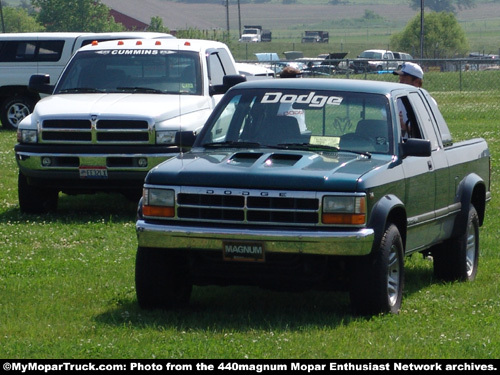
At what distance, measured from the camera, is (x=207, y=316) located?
7.93 meters

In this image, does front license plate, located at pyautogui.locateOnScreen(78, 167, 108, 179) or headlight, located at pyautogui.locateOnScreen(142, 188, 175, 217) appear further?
front license plate, located at pyautogui.locateOnScreen(78, 167, 108, 179)

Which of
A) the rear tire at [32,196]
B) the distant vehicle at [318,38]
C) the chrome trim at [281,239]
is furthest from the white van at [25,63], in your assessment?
the distant vehicle at [318,38]

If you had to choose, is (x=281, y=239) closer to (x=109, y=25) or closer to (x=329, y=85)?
(x=329, y=85)

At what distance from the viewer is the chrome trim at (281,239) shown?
7430mm

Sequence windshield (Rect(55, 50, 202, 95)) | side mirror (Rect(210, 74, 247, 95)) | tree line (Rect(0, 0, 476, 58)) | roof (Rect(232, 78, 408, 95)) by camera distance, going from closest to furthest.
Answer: roof (Rect(232, 78, 408, 95)), side mirror (Rect(210, 74, 247, 95)), windshield (Rect(55, 50, 202, 95)), tree line (Rect(0, 0, 476, 58))

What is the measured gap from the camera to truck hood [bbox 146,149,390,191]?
7.52 metres

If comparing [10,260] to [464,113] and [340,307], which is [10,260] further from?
[464,113]

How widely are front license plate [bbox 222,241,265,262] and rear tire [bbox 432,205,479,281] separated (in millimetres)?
2409

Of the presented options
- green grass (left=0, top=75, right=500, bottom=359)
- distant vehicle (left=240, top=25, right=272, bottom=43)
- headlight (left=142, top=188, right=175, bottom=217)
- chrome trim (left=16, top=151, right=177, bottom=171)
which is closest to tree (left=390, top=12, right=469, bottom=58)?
distant vehicle (left=240, top=25, right=272, bottom=43)

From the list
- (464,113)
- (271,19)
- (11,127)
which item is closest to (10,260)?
(11,127)

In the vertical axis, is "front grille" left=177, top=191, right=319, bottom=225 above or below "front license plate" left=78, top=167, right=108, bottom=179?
above

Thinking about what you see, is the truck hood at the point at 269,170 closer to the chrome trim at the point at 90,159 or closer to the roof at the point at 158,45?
the chrome trim at the point at 90,159

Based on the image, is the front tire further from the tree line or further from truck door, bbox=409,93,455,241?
the tree line

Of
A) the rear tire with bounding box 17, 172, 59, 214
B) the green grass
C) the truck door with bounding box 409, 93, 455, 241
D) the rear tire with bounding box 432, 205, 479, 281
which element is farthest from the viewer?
the rear tire with bounding box 17, 172, 59, 214
